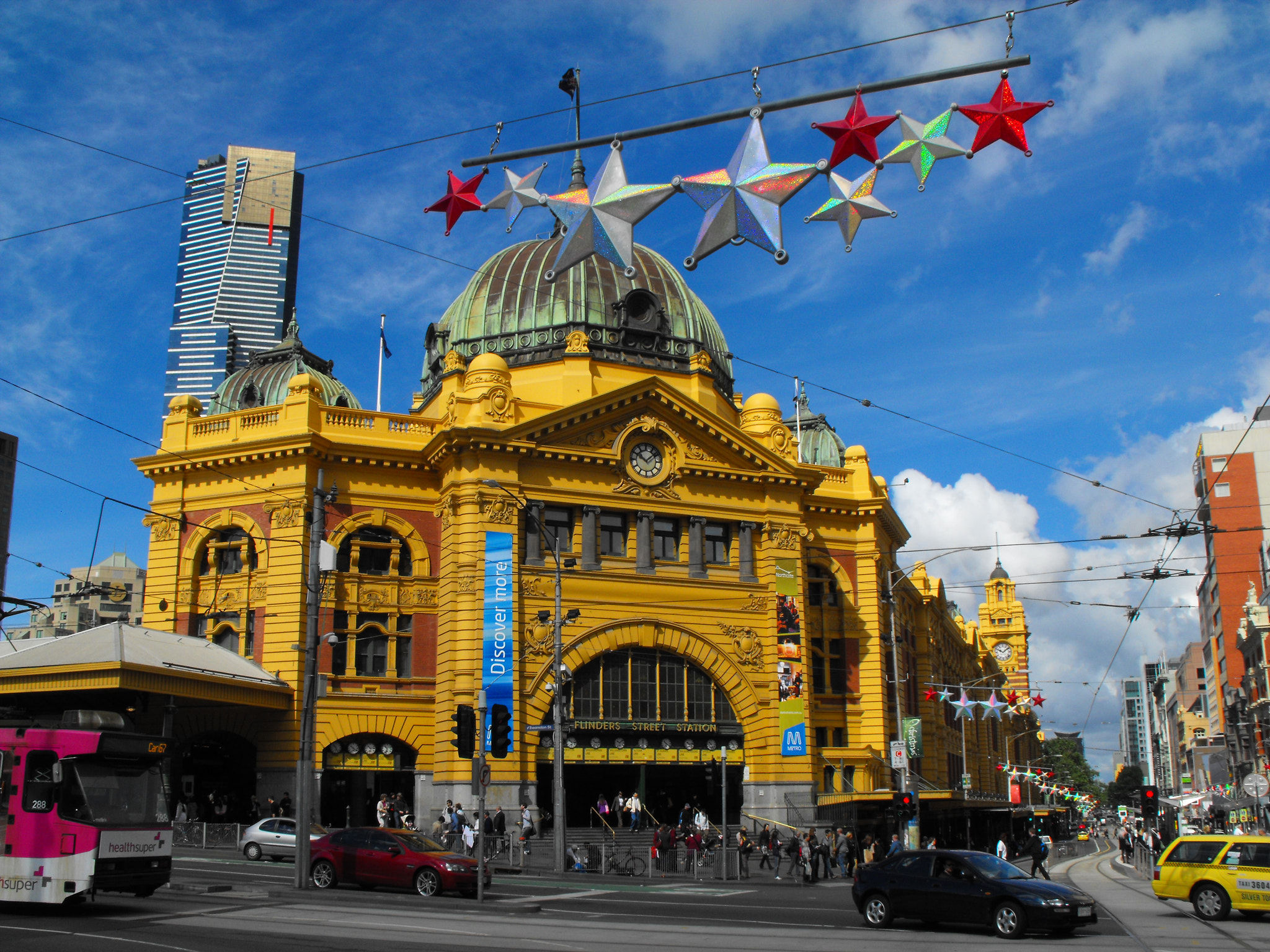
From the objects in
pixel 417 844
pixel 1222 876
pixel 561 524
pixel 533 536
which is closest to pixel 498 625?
pixel 533 536

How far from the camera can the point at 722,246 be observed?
12789 mm

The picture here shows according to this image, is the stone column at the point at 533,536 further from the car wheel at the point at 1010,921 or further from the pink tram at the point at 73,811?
the car wheel at the point at 1010,921

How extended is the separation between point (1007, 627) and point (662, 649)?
12375 centimetres

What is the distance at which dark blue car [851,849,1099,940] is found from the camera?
20.1m

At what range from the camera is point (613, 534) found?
4759 cm

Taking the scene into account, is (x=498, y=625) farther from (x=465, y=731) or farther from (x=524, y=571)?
(x=465, y=731)

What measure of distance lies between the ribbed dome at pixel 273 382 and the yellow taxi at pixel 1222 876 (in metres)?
38.2

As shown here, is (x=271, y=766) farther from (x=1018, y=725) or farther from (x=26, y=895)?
(x=1018, y=725)

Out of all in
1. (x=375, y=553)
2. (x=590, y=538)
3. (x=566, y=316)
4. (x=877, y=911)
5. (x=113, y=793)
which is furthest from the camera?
(x=566, y=316)

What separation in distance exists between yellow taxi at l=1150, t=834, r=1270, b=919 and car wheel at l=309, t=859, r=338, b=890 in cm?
1812

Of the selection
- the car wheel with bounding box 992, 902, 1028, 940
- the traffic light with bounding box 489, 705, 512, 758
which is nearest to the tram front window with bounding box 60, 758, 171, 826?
the traffic light with bounding box 489, 705, 512, 758

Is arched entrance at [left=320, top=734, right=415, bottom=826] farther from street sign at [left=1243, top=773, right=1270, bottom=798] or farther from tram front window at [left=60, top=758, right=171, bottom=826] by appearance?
street sign at [left=1243, top=773, right=1270, bottom=798]

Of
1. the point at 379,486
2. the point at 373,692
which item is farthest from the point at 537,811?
the point at 379,486

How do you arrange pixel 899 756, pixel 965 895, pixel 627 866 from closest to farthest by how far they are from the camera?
pixel 965 895
pixel 627 866
pixel 899 756
